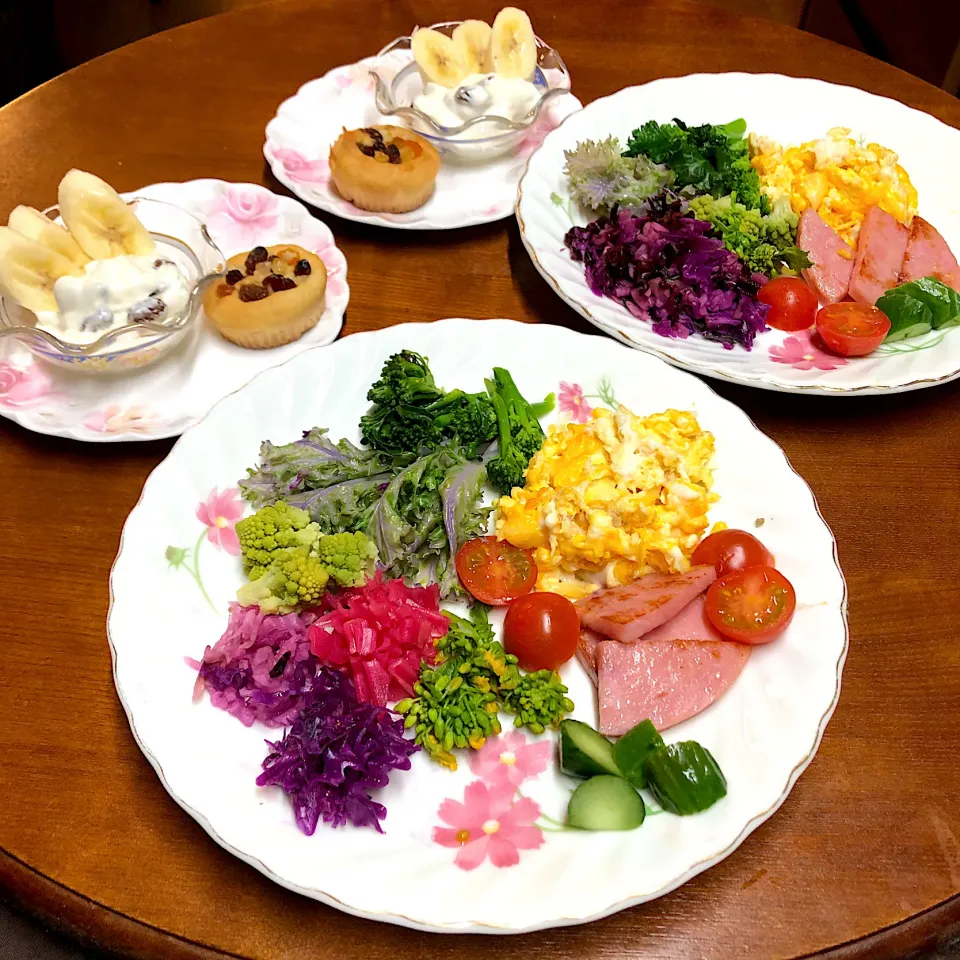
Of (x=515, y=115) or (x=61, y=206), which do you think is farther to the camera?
(x=515, y=115)

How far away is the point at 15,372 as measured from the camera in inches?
103

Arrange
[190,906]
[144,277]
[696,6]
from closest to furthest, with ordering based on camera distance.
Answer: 1. [190,906]
2. [144,277]
3. [696,6]

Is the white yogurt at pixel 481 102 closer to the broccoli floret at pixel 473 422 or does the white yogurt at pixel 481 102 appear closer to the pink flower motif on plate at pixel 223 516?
the broccoli floret at pixel 473 422

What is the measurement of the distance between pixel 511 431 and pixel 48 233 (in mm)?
1578

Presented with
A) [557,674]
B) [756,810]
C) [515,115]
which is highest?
[515,115]

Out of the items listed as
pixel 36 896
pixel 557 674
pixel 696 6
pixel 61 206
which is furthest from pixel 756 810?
pixel 696 6

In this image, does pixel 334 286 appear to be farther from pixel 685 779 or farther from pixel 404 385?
pixel 685 779

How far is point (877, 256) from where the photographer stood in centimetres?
292

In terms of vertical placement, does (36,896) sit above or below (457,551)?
below

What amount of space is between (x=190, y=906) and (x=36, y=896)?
12.9 inches

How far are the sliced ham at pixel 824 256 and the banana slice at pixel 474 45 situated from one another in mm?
1512

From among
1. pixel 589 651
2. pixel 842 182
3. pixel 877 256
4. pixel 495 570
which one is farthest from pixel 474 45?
pixel 589 651

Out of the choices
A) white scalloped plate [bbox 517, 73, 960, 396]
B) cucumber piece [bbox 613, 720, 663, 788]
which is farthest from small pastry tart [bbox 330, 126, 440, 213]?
cucumber piece [bbox 613, 720, 663, 788]

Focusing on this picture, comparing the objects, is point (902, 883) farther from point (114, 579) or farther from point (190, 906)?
point (114, 579)
